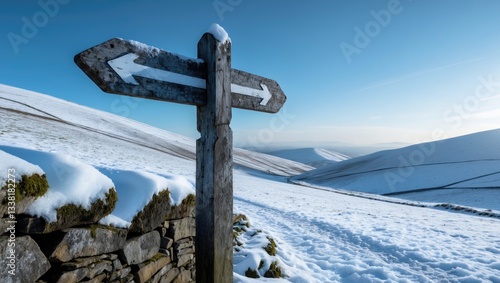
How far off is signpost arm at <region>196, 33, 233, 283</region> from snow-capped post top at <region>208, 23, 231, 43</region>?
0.05 meters

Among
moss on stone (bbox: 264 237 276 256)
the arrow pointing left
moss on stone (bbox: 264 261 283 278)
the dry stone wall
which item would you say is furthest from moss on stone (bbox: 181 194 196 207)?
moss on stone (bbox: 264 237 276 256)

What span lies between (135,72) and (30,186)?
1318 mm

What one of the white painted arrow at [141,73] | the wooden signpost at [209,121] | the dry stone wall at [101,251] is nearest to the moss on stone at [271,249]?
the dry stone wall at [101,251]

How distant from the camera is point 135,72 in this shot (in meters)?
2.85

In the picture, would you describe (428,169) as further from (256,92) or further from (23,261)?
(23,261)

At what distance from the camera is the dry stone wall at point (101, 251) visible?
2473 mm

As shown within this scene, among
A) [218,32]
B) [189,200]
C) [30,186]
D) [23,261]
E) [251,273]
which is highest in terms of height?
[218,32]

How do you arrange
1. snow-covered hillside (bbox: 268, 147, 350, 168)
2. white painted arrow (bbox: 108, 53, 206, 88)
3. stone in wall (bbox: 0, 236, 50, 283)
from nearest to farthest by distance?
stone in wall (bbox: 0, 236, 50, 283)
white painted arrow (bbox: 108, 53, 206, 88)
snow-covered hillside (bbox: 268, 147, 350, 168)

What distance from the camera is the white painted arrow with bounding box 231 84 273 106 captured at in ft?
12.3

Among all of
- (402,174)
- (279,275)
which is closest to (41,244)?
(279,275)

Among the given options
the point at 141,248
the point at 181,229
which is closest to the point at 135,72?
the point at 141,248

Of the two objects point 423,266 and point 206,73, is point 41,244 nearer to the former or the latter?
point 206,73

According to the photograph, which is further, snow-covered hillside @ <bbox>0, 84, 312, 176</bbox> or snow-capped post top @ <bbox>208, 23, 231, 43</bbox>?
snow-covered hillside @ <bbox>0, 84, 312, 176</bbox>

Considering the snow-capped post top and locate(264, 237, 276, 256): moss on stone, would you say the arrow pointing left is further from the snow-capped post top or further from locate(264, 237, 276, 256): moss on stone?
locate(264, 237, 276, 256): moss on stone
